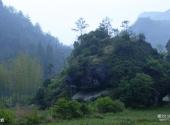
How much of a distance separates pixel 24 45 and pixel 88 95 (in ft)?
191

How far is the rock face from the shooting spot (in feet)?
137

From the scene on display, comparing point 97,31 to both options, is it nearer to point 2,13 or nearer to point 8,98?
point 8,98

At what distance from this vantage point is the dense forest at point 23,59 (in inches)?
2061

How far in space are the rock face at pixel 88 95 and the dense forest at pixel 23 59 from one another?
1160cm

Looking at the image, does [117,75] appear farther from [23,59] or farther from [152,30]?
[152,30]

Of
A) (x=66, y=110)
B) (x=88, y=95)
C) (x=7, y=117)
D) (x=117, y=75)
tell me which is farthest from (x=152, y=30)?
(x=7, y=117)

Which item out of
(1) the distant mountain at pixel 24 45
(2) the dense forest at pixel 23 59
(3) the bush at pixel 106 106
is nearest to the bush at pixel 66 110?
(3) the bush at pixel 106 106

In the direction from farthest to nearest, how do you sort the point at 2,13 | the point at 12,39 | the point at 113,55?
1. the point at 2,13
2. the point at 12,39
3. the point at 113,55

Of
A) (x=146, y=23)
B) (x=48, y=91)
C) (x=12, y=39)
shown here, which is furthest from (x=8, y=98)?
(x=146, y=23)

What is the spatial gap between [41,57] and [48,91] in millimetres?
40315

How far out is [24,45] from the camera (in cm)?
9806

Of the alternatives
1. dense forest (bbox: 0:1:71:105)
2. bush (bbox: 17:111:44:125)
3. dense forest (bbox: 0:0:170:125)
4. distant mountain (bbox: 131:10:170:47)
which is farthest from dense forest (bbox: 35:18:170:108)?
distant mountain (bbox: 131:10:170:47)

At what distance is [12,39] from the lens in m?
102

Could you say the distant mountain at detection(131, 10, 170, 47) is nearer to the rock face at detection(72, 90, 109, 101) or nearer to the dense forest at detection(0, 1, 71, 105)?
the dense forest at detection(0, 1, 71, 105)
